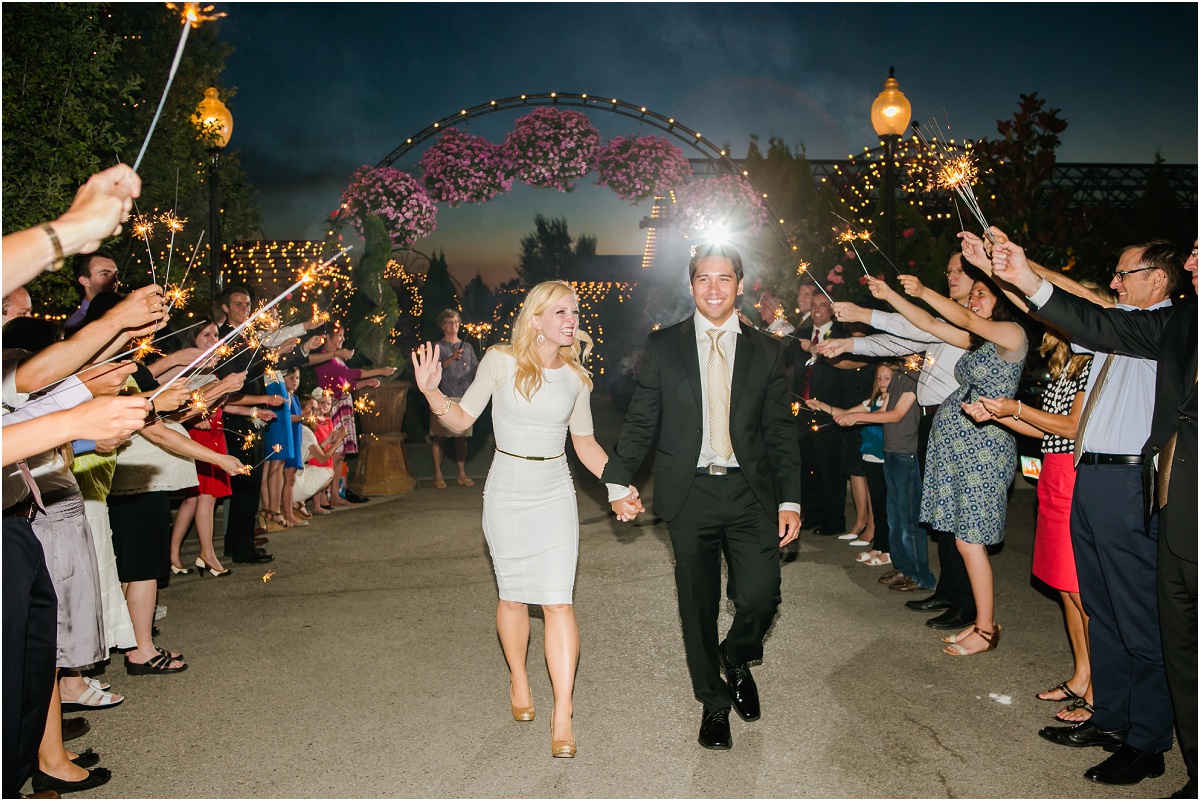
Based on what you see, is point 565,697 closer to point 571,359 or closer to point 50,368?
point 571,359

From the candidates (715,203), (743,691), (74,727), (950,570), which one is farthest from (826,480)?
(74,727)

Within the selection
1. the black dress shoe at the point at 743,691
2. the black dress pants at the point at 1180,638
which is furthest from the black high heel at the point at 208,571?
the black dress pants at the point at 1180,638

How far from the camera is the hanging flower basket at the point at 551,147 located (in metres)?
10.2

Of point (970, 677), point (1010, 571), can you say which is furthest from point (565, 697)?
point (1010, 571)

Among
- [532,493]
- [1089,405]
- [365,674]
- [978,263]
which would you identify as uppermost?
[978,263]

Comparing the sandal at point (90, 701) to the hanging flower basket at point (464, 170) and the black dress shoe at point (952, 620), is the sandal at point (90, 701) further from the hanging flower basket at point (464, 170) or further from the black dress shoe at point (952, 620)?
the hanging flower basket at point (464, 170)

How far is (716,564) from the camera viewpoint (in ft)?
14.1

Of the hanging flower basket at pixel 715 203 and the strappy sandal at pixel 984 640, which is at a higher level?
the hanging flower basket at pixel 715 203

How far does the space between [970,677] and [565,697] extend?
7.68 feet

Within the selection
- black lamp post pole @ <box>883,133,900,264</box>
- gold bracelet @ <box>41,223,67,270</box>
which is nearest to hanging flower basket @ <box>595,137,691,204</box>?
black lamp post pole @ <box>883,133,900,264</box>

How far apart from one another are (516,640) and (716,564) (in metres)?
1.06

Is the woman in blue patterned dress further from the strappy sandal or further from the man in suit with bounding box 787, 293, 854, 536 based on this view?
the man in suit with bounding box 787, 293, 854, 536

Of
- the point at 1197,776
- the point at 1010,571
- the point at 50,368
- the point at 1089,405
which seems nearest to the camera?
the point at 50,368

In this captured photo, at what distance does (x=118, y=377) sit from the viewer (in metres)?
3.72
